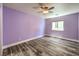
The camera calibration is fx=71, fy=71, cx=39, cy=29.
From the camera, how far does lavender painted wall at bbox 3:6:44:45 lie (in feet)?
9.93

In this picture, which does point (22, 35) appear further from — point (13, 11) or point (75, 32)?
point (75, 32)

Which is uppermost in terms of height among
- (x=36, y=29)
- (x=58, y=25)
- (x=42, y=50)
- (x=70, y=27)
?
(x=58, y=25)

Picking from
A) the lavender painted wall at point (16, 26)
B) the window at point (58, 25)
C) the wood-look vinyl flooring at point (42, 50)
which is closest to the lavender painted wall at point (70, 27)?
the window at point (58, 25)

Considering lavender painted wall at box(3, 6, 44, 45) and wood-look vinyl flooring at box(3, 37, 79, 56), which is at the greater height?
lavender painted wall at box(3, 6, 44, 45)

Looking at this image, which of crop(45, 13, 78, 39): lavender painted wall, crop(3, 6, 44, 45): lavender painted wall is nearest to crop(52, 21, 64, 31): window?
crop(45, 13, 78, 39): lavender painted wall

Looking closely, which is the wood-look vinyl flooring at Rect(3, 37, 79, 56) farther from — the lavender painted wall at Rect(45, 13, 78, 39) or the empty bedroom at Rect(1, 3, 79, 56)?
the lavender painted wall at Rect(45, 13, 78, 39)

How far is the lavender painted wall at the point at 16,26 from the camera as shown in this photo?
3.03 m

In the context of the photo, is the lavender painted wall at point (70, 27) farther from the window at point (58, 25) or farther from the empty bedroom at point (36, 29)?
the window at point (58, 25)

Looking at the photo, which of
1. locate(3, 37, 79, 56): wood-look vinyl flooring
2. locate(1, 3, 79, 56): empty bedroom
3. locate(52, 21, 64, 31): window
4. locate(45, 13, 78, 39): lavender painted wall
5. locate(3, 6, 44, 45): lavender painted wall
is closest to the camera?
locate(3, 37, 79, 56): wood-look vinyl flooring

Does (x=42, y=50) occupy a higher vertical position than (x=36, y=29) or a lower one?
lower

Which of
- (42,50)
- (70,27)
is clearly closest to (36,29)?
(70,27)

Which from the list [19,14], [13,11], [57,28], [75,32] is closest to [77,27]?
[75,32]

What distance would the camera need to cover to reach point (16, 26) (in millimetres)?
3582

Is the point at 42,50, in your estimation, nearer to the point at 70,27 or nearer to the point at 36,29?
the point at 36,29
